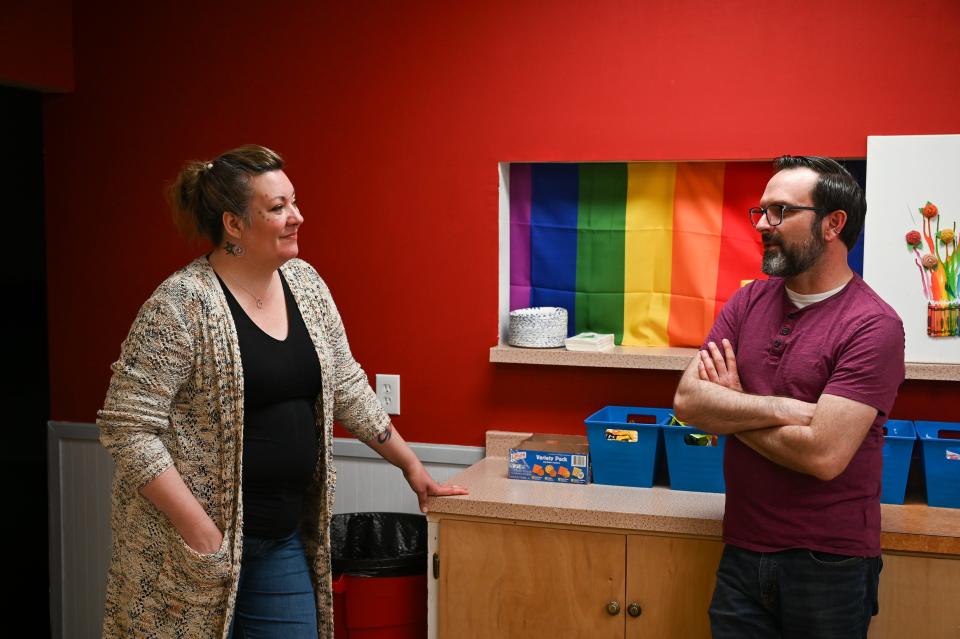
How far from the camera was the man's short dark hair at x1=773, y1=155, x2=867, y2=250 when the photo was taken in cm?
221

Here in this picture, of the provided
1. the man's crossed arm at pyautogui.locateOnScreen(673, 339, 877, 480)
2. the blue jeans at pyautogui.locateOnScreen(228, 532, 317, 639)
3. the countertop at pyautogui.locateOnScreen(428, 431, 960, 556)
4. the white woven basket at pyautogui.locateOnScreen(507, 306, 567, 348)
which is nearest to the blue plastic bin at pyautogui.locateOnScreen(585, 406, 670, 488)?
the countertop at pyautogui.locateOnScreen(428, 431, 960, 556)

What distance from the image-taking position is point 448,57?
3139mm

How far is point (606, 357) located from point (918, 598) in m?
1.04

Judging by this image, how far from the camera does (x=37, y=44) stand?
3.35 meters

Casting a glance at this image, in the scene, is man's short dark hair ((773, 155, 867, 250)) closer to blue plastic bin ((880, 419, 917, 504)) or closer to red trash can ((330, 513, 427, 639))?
blue plastic bin ((880, 419, 917, 504))

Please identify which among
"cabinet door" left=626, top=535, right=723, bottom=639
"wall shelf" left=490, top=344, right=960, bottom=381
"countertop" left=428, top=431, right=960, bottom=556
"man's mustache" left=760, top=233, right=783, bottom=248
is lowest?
"cabinet door" left=626, top=535, right=723, bottom=639

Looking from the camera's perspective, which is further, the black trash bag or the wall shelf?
the black trash bag

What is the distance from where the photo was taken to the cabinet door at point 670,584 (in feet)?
8.16

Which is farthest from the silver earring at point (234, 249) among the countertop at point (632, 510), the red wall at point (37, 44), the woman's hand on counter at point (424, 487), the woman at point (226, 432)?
the red wall at point (37, 44)

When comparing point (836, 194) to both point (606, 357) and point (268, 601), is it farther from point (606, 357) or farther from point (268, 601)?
point (268, 601)

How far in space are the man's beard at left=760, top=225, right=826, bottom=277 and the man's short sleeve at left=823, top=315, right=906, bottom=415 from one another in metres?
0.18

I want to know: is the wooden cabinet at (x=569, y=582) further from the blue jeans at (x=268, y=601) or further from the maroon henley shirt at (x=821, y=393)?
the blue jeans at (x=268, y=601)

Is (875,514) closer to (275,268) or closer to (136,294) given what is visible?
(275,268)

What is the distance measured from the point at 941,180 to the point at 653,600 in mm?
1339
